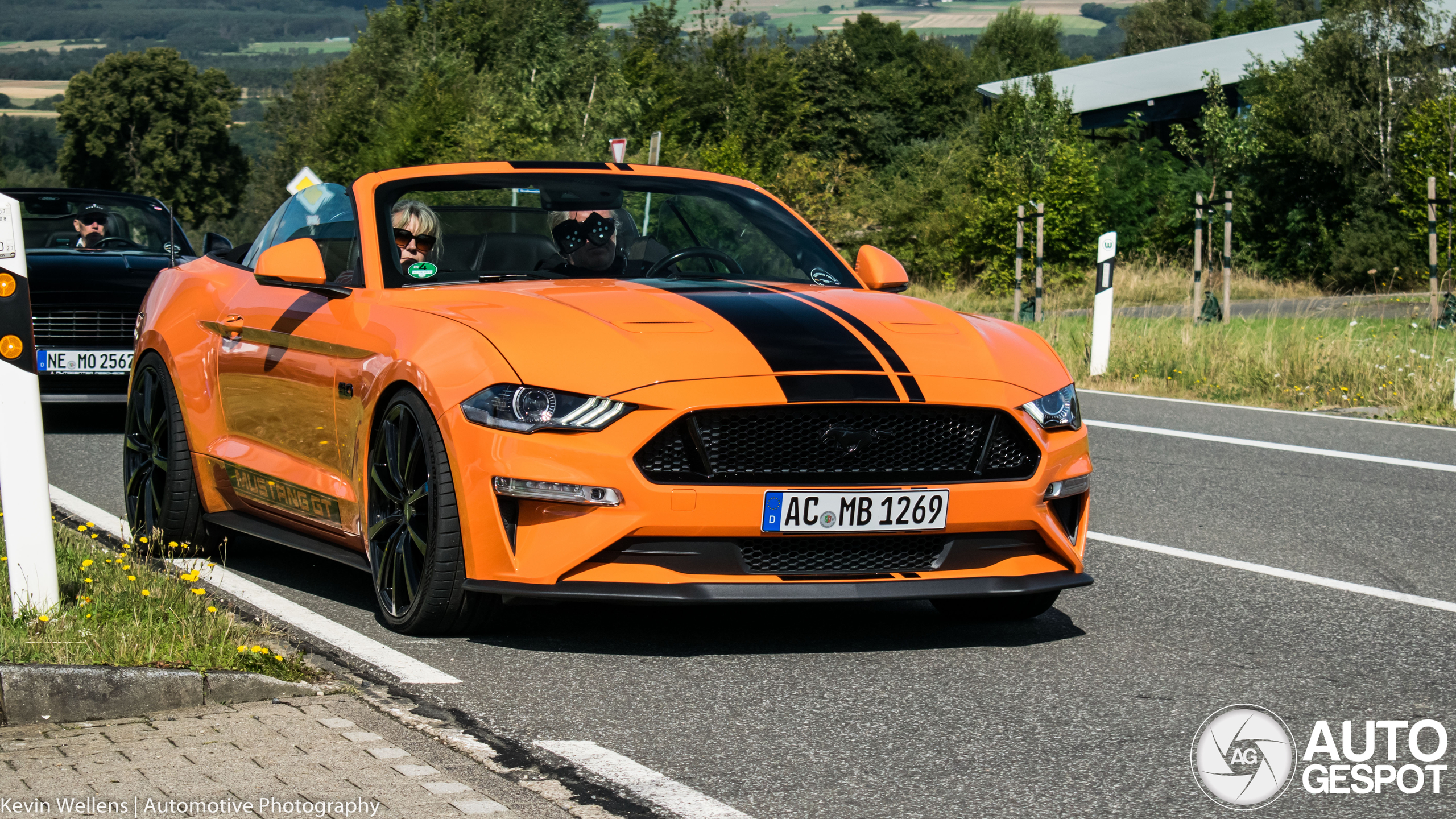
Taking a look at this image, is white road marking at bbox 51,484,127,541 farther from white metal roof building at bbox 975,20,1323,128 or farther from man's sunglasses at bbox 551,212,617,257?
white metal roof building at bbox 975,20,1323,128

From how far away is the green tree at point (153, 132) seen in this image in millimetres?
99562

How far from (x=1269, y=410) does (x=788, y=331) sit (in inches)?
346

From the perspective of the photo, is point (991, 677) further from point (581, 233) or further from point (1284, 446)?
point (1284, 446)

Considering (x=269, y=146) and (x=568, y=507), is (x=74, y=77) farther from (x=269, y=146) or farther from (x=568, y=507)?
(x=568, y=507)

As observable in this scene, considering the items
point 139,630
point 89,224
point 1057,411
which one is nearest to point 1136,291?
point 89,224

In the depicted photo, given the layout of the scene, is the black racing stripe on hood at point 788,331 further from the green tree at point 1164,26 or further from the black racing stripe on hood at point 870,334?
the green tree at point 1164,26

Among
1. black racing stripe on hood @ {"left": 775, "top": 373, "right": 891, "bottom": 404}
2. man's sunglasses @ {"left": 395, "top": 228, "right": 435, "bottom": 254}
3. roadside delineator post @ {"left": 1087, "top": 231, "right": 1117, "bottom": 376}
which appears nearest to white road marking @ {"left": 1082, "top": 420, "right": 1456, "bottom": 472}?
roadside delineator post @ {"left": 1087, "top": 231, "right": 1117, "bottom": 376}

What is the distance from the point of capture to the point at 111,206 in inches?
541

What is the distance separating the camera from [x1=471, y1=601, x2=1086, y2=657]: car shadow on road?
5.44 meters

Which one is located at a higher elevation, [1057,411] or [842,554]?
[1057,411]

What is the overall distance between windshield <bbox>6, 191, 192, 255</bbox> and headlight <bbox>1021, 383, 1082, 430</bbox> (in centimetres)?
924

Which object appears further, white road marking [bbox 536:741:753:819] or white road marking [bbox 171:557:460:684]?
white road marking [bbox 171:557:460:684]

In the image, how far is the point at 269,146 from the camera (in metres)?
172

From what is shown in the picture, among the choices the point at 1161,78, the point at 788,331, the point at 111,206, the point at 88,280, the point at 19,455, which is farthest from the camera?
the point at 1161,78
